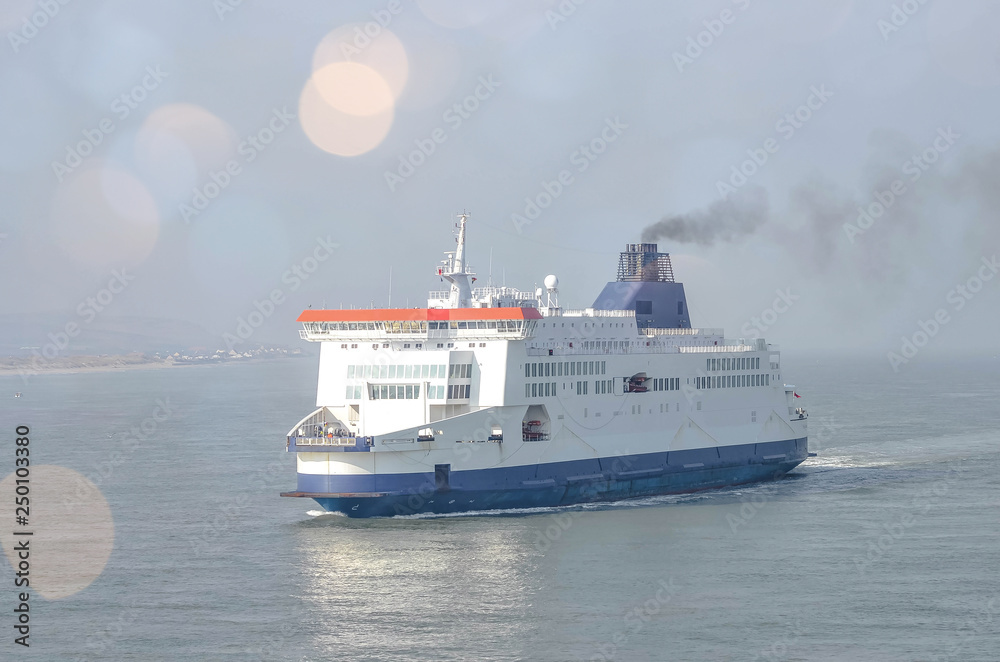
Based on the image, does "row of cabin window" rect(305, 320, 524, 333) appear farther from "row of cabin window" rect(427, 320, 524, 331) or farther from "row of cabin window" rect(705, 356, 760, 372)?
"row of cabin window" rect(705, 356, 760, 372)

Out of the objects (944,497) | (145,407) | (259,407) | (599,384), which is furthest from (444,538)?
(145,407)

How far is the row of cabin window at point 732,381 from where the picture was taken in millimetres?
42719

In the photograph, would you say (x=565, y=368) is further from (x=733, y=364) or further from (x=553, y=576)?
(x=553, y=576)

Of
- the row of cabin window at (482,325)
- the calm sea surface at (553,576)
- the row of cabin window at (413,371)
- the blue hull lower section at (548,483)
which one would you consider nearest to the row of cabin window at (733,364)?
the blue hull lower section at (548,483)

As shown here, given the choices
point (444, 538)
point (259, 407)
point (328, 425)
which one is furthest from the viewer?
point (259, 407)

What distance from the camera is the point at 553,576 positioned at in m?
28.4

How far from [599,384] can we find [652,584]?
11.9m

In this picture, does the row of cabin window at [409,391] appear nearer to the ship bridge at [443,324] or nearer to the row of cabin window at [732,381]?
the ship bridge at [443,324]

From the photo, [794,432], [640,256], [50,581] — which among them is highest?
[640,256]

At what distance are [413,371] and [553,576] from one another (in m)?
9.51

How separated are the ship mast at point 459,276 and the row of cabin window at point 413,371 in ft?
9.46

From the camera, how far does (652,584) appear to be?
91.0 ft

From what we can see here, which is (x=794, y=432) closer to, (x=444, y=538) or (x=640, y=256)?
(x=640, y=256)

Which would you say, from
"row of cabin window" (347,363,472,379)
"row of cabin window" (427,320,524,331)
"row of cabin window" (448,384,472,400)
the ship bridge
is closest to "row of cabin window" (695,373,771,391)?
the ship bridge
